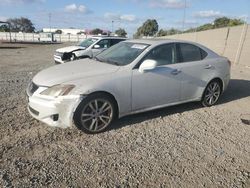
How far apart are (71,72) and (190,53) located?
107 inches

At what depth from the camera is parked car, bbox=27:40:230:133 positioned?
4.60 metres

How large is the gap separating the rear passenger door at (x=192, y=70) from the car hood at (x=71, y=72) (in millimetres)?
1627

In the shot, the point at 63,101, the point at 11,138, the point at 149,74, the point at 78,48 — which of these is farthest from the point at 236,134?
the point at 78,48

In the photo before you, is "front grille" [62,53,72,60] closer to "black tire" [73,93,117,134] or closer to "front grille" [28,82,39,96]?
"front grille" [28,82,39,96]

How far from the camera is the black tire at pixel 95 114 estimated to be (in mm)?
4648

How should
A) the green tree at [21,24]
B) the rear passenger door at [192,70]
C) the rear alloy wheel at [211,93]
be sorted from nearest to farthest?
the rear passenger door at [192,70] < the rear alloy wheel at [211,93] < the green tree at [21,24]

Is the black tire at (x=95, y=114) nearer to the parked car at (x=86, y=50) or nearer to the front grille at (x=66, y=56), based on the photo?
the parked car at (x=86, y=50)

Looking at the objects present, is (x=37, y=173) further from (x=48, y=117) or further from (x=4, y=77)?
(x=4, y=77)

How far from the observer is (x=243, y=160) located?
423 centimetres

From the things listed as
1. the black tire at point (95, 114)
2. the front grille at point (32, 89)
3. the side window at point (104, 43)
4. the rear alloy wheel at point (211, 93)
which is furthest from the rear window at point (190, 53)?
the side window at point (104, 43)

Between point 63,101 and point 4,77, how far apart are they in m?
6.31

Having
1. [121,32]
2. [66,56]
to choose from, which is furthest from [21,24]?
[66,56]

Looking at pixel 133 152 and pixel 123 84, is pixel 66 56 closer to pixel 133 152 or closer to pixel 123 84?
pixel 123 84

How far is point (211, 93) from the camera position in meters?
6.72
